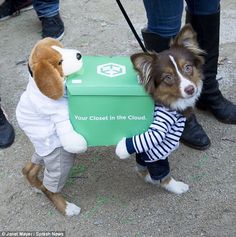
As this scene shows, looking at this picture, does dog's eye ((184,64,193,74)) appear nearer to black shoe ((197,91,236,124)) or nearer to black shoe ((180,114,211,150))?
black shoe ((180,114,211,150))

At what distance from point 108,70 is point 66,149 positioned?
0.41 m

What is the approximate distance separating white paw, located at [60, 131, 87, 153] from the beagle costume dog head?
0.62 feet

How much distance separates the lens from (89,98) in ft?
6.81

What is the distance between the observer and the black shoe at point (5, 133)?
9.73 ft

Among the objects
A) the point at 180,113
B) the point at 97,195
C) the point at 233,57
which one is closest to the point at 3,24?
the point at 233,57

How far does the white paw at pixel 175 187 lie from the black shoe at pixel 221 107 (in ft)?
2.19

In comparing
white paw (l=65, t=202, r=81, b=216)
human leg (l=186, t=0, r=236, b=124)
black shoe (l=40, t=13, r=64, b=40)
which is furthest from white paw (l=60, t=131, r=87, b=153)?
black shoe (l=40, t=13, r=64, b=40)

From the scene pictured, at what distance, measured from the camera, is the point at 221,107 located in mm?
3023

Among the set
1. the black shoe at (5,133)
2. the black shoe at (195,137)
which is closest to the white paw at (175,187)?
the black shoe at (195,137)

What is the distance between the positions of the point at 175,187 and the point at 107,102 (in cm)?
72

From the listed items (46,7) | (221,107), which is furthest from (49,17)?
(221,107)

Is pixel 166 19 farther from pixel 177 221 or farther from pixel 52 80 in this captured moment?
pixel 177 221

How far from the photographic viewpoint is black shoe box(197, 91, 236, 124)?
3021mm

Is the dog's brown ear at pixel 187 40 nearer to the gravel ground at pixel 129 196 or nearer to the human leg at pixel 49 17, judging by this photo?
the gravel ground at pixel 129 196
